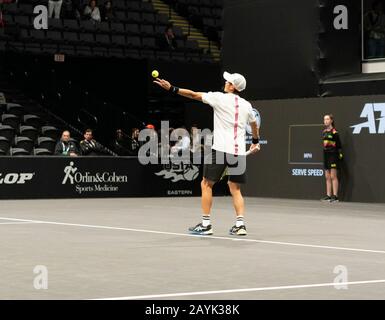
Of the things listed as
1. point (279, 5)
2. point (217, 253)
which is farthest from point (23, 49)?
point (217, 253)

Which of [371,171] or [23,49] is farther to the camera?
[23,49]

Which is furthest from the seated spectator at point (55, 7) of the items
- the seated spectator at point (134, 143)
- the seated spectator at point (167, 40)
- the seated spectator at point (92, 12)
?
the seated spectator at point (134, 143)

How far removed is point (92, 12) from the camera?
32625 millimetres

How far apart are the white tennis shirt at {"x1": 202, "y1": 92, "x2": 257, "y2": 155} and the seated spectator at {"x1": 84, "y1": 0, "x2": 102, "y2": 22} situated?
1967cm

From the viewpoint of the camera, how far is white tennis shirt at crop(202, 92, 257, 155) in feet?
44.2

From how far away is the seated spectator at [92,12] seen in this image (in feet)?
107

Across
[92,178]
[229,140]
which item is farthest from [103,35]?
[229,140]

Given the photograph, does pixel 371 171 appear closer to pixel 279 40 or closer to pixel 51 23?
pixel 279 40

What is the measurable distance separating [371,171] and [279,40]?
14.4 ft

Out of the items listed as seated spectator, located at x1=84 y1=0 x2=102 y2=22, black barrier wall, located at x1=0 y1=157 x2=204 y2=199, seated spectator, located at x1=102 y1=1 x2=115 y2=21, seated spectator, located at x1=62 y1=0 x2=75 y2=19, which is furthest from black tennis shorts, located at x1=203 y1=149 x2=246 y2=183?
seated spectator, located at x1=102 y1=1 x2=115 y2=21

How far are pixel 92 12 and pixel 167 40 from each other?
285 cm

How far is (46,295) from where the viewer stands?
7.80 metres

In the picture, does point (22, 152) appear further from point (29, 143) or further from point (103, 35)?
point (103, 35)
